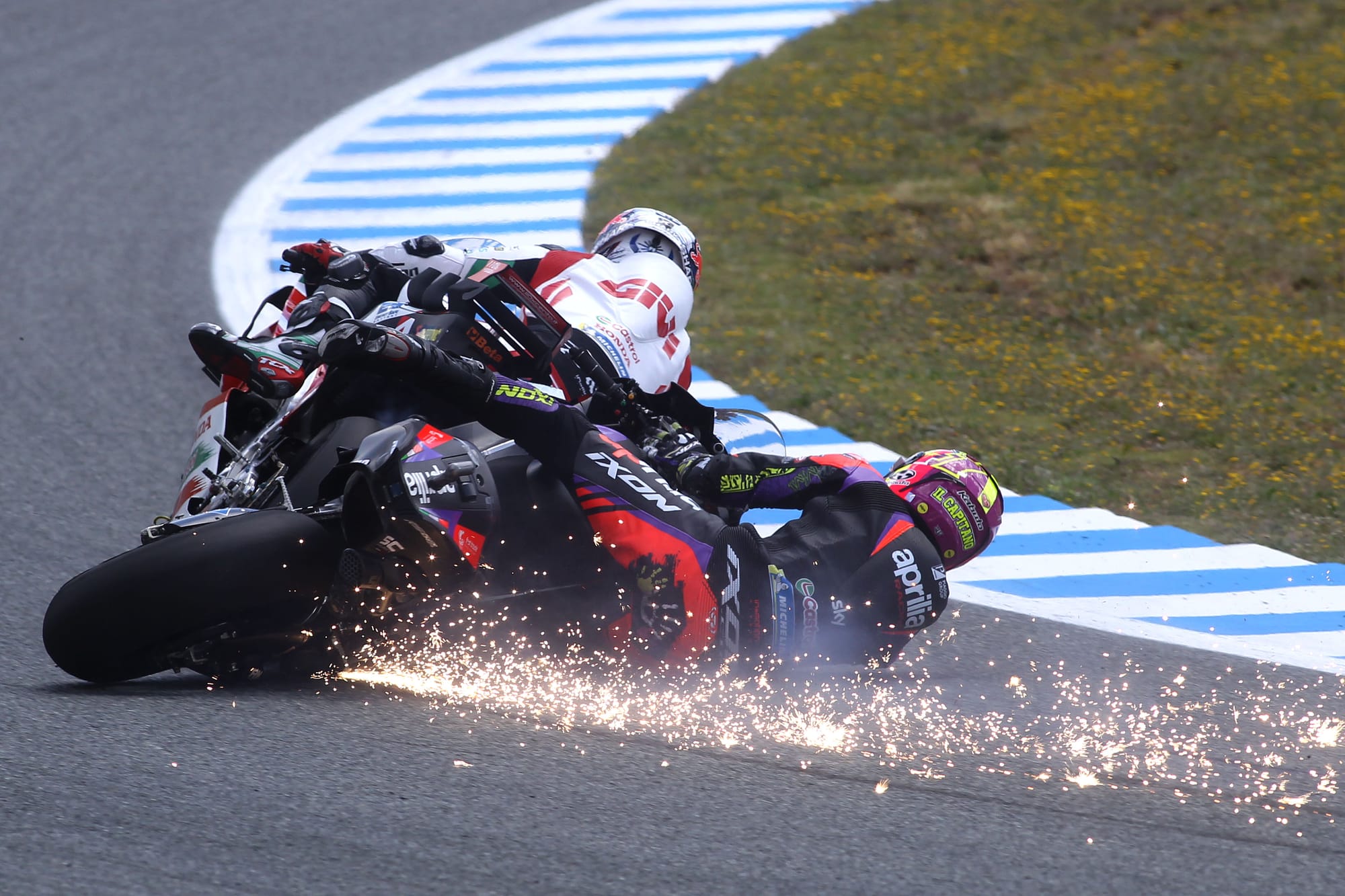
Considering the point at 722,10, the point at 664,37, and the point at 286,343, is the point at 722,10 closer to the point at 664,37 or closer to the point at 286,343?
the point at 664,37

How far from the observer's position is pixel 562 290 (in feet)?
14.6

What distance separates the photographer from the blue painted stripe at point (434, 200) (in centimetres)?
926

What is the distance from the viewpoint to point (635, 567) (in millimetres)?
3826

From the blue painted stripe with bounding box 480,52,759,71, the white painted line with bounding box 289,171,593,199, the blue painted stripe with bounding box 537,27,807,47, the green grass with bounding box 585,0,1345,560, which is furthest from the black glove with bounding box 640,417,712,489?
the blue painted stripe with bounding box 537,27,807,47

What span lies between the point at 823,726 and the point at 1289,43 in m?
10.7

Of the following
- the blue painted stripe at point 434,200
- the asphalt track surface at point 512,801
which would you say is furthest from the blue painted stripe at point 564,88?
the asphalt track surface at point 512,801

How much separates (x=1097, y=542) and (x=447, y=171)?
5.71 meters

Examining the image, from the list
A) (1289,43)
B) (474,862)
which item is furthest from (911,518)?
(1289,43)

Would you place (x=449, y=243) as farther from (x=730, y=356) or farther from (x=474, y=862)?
(x=730, y=356)

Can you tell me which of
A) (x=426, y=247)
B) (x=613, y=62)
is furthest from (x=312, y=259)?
(x=613, y=62)

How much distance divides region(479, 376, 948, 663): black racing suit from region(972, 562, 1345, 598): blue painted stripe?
1.33m

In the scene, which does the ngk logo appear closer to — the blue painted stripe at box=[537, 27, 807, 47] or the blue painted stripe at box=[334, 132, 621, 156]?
the blue painted stripe at box=[334, 132, 621, 156]

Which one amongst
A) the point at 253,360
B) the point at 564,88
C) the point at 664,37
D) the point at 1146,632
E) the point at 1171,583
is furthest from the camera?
the point at 664,37

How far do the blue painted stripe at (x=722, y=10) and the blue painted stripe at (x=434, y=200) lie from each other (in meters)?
3.81
